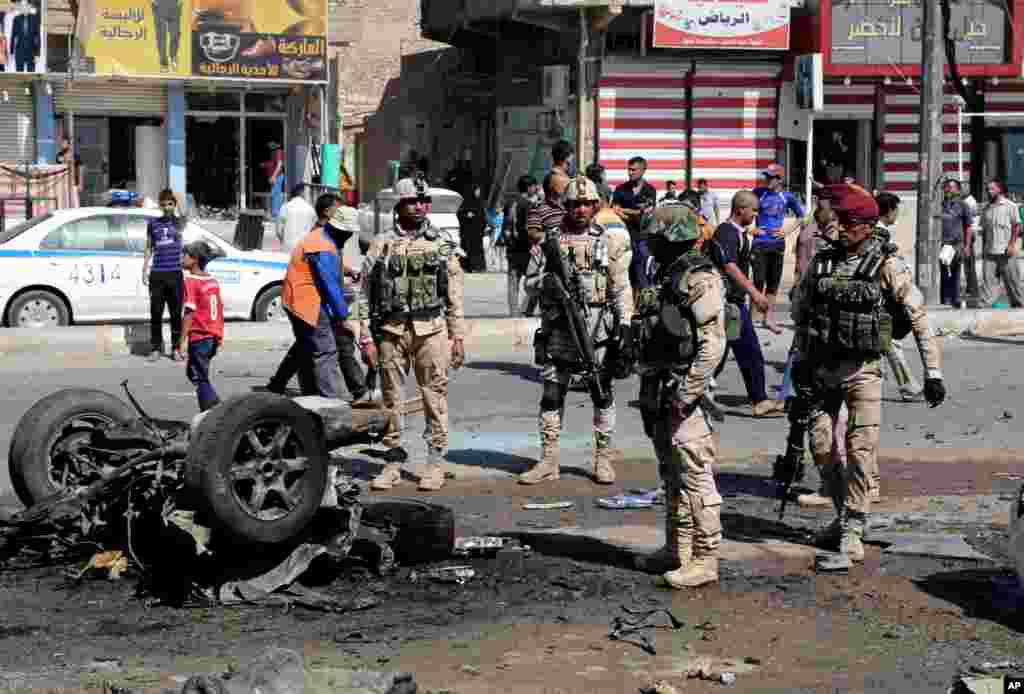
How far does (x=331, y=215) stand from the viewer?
38.5 feet

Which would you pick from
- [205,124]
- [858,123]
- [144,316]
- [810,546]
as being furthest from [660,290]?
[205,124]

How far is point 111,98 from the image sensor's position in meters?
32.4

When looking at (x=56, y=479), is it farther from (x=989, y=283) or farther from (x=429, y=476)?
(x=989, y=283)

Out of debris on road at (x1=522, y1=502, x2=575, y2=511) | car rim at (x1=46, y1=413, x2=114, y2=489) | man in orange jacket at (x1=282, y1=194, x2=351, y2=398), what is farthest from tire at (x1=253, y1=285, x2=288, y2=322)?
car rim at (x1=46, y1=413, x2=114, y2=489)

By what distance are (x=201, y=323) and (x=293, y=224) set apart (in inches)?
268

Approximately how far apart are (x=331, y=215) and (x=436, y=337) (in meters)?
2.21

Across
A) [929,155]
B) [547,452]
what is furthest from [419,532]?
[929,155]

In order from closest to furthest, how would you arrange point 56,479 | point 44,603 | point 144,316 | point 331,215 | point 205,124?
1. point 44,603
2. point 56,479
3. point 331,215
4. point 144,316
5. point 205,124

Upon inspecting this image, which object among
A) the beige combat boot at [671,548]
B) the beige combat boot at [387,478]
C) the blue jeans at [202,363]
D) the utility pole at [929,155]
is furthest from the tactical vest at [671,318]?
the utility pole at [929,155]

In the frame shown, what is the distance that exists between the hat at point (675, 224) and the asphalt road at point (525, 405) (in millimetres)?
3257

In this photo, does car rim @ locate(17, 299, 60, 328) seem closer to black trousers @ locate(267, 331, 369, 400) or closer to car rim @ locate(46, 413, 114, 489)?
black trousers @ locate(267, 331, 369, 400)

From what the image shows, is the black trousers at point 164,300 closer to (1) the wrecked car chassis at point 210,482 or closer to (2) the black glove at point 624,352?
(2) the black glove at point 624,352

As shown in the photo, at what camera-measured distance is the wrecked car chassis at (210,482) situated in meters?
7.10

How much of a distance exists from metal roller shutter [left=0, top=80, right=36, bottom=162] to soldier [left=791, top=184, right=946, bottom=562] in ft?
85.8
